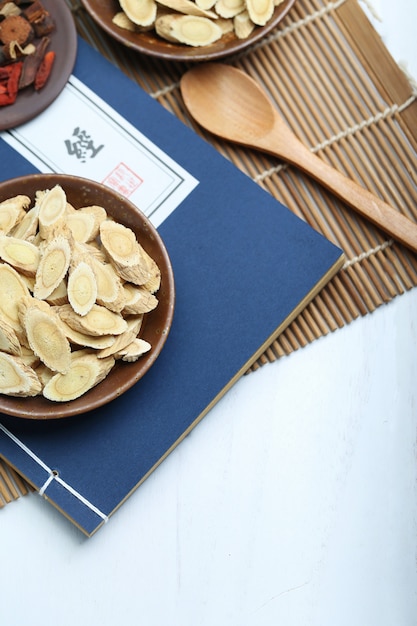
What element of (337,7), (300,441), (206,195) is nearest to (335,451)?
(300,441)

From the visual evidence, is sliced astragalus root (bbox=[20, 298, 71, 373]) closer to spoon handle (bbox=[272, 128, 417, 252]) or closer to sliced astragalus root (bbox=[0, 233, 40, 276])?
sliced astragalus root (bbox=[0, 233, 40, 276])

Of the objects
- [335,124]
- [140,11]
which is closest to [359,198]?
[335,124]

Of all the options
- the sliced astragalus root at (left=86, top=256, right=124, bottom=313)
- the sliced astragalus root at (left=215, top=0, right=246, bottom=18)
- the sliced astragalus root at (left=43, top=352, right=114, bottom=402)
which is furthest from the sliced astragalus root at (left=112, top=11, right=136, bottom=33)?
the sliced astragalus root at (left=43, top=352, right=114, bottom=402)

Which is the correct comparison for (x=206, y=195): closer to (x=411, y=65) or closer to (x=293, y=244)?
(x=293, y=244)

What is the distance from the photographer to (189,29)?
1.03 m

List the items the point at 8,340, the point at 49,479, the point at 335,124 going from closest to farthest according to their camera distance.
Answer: the point at 8,340 → the point at 49,479 → the point at 335,124

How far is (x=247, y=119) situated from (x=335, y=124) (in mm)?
128

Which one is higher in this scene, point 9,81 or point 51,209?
point 9,81

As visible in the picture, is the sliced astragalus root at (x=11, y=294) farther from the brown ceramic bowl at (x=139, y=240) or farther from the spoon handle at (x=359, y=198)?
the spoon handle at (x=359, y=198)

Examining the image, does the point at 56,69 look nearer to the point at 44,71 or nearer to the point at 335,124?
the point at 44,71

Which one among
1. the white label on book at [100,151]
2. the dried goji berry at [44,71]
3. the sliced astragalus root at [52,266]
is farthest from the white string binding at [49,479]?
the dried goji berry at [44,71]

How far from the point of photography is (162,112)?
3.58 feet

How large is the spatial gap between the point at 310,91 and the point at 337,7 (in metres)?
0.13

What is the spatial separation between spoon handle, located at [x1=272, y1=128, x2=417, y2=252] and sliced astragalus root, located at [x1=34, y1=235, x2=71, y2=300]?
360mm
